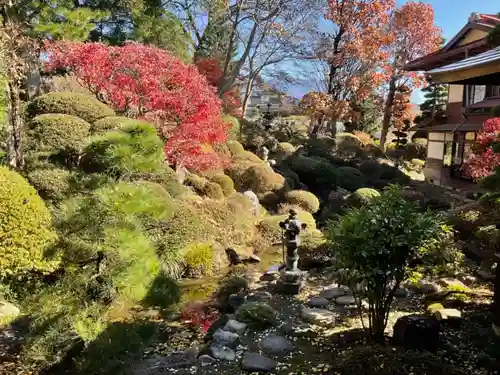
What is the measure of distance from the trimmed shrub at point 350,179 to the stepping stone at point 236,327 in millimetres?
11365

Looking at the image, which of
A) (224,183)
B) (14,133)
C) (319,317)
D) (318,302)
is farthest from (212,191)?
(319,317)

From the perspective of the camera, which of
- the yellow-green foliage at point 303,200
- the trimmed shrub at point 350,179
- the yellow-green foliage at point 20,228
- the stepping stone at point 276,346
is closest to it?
the stepping stone at point 276,346

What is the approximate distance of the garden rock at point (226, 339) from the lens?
16.8 ft

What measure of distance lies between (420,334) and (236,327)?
2.29m

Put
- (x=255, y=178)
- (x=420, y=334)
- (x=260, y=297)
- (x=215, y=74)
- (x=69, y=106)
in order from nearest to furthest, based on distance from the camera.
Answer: (x=420, y=334), (x=260, y=297), (x=69, y=106), (x=255, y=178), (x=215, y=74)

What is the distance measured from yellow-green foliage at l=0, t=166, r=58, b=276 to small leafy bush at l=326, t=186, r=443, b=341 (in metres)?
3.94

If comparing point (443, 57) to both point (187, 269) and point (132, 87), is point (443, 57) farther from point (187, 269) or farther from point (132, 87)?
point (187, 269)

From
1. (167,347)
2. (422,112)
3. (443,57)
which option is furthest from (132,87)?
(422,112)

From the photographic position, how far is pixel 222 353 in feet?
16.0

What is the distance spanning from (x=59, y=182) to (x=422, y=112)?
26514mm

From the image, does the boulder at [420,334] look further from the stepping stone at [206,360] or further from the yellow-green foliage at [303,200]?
the yellow-green foliage at [303,200]

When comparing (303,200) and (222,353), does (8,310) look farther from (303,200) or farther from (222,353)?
(303,200)

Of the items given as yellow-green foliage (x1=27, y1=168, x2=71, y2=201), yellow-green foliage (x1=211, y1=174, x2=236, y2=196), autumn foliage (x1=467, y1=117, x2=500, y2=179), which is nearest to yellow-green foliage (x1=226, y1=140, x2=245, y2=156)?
yellow-green foliage (x1=211, y1=174, x2=236, y2=196)

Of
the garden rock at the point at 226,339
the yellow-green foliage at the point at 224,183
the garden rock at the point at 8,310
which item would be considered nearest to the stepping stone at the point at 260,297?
the garden rock at the point at 226,339
